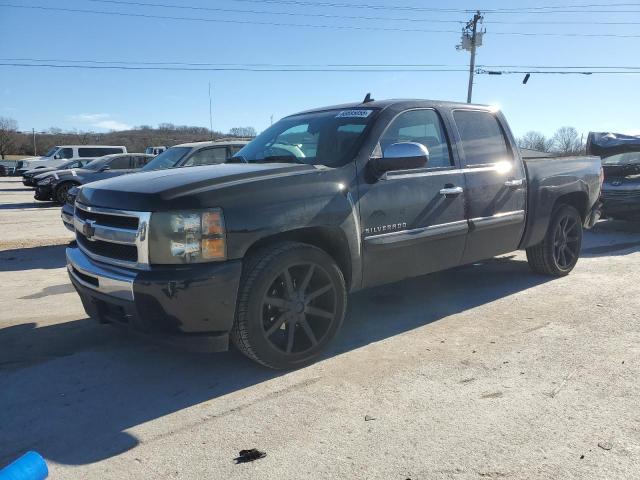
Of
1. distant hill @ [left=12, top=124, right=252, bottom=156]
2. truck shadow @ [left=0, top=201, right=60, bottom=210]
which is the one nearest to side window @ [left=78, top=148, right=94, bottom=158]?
truck shadow @ [left=0, top=201, right=60, bottom=210]

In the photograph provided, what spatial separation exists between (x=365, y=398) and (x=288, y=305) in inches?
31.8

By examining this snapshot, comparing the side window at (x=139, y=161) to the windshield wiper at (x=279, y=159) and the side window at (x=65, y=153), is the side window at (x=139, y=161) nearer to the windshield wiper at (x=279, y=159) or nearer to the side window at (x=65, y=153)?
the windshield wiper at (x=279, y=159)

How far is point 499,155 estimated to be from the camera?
5324 millimetres

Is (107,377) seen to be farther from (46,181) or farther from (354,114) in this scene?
(46,181)

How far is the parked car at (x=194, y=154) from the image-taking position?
30.7 feet

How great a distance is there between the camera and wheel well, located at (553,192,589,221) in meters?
6.16

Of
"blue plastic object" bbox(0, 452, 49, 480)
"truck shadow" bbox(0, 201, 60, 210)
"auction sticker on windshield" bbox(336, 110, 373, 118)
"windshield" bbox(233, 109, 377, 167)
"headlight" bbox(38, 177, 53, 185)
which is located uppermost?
"auction sticker on windshield" bbox(336, 110, 373, 118)

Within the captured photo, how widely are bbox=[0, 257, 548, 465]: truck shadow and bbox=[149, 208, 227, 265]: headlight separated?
89cm

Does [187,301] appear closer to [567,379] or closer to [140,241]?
[140,241]

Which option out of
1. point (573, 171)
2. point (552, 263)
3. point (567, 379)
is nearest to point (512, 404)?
point (567, 379)

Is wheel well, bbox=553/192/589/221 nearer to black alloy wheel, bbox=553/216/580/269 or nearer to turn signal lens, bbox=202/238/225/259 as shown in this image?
black alloy wheel, bbox=553/216/580/269

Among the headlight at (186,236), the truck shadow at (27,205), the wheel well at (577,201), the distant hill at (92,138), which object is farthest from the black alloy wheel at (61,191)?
the distant hill at (92,138)

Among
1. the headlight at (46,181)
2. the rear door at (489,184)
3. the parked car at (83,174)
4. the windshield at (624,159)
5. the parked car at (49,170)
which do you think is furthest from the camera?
Answer: the parked car at (49,170)

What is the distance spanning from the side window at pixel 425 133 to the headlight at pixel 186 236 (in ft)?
5.94
